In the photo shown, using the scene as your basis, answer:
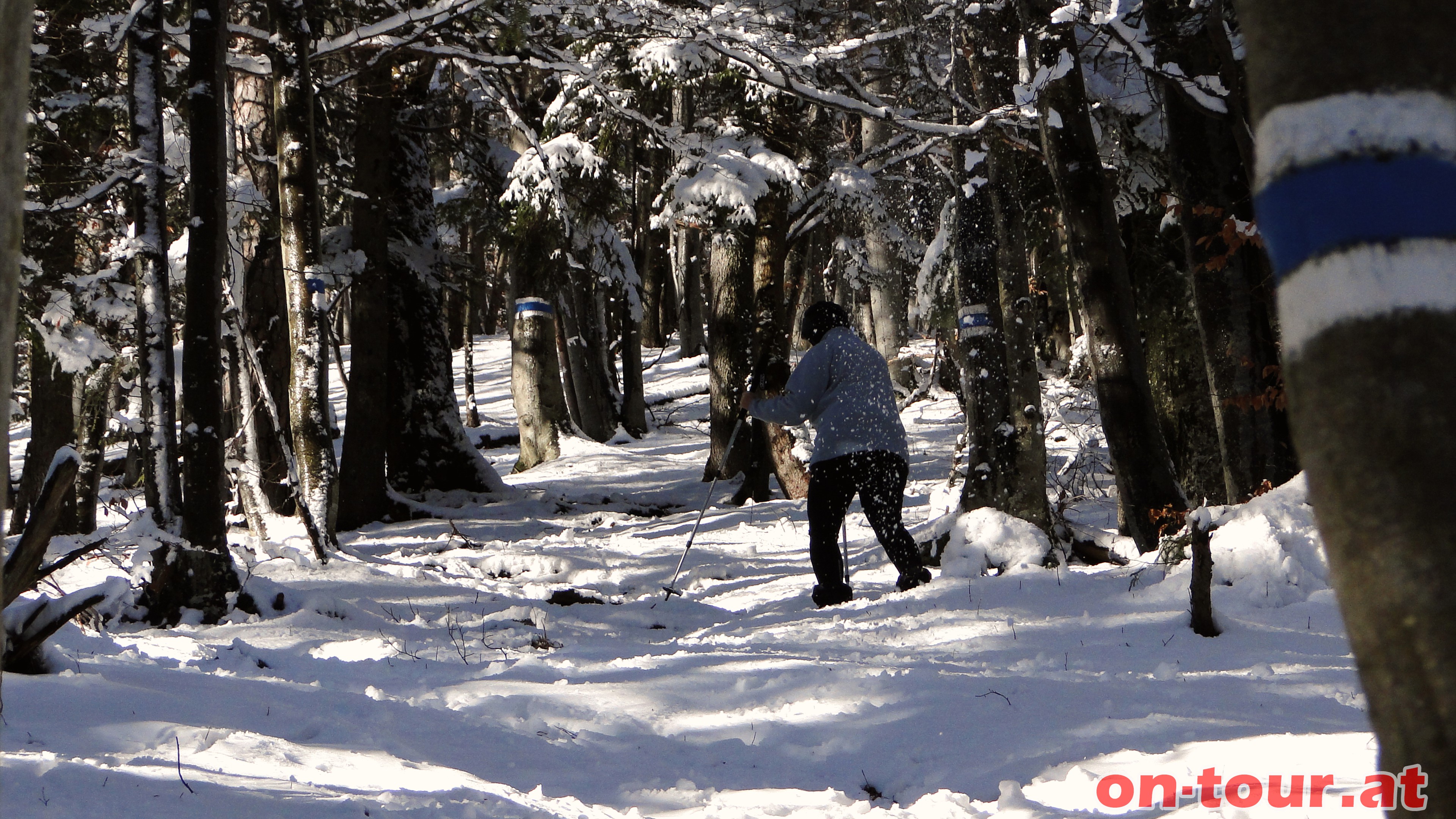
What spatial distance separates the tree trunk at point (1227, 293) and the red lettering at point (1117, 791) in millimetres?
4260

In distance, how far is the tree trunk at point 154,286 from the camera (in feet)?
20.7

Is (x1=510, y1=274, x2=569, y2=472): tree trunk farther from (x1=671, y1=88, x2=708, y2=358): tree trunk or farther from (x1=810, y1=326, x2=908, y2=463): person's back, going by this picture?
(x1=810, y1=326, x2=908, y2=463): person's back

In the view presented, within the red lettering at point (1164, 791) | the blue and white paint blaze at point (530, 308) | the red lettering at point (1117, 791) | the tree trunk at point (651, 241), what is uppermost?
the tree trunk at point (651, 241)

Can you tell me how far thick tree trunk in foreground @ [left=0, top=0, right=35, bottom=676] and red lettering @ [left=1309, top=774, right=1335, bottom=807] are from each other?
2423 millimetres

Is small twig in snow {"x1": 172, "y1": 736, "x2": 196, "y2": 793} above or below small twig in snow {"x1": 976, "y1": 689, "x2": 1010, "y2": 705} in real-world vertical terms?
above

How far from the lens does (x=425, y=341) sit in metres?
12.7

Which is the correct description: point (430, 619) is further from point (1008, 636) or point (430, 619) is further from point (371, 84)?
point (371, 84)

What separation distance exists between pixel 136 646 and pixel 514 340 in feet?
40.4

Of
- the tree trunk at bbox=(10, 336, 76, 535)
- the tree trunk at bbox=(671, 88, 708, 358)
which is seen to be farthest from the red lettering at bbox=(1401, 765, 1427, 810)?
the tree trunk at bbox=(671, 88, 708, 358)

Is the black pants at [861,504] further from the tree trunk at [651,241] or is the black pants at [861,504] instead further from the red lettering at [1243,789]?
the tree trunk at [651,241]

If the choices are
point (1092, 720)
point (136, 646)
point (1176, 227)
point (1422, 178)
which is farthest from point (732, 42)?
point (1422, 178)

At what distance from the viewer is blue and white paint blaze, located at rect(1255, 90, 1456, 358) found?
879mm

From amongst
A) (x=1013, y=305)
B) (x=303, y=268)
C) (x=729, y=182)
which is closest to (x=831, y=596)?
(x=1013, y=305)

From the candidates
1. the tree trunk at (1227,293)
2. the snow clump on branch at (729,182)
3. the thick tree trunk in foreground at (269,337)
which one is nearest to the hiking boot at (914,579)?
the tree trunk at (1227,293)
